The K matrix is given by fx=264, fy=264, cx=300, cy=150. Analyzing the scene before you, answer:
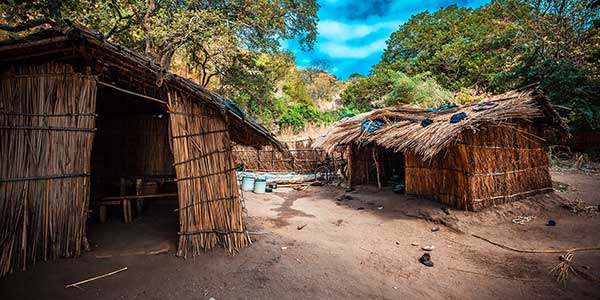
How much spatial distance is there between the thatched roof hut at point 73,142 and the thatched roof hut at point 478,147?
13.1 ft

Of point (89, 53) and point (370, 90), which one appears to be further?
point (370, 90)

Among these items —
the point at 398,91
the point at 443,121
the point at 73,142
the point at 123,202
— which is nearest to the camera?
the point at 73,142

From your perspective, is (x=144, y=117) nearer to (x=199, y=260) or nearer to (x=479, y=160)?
(x=199, y=260)

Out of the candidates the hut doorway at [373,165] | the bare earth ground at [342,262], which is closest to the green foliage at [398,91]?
the hut doorway at [373,165]

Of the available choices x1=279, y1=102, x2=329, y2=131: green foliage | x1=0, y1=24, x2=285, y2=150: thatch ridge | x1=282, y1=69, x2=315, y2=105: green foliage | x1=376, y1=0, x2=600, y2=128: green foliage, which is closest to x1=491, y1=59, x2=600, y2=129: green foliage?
x1=376, y1=0, x2=600, y2=128: green foliage

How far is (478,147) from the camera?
5762 millimetres

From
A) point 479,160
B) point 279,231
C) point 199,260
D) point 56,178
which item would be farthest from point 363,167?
point 56,178

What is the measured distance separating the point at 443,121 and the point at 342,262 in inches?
165

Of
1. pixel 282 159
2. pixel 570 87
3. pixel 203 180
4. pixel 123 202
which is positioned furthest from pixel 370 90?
pixel 123 202

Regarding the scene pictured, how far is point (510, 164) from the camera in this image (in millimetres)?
6230

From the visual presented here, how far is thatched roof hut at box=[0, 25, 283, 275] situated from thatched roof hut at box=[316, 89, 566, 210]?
13.1ft

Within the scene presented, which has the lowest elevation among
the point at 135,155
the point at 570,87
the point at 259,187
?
the point at 259,187

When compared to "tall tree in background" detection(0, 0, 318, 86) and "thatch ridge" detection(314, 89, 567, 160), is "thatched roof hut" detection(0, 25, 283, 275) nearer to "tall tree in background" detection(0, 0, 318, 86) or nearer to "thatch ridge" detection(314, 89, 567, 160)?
"thatch ridge" detection(314, 89, 567, 160)

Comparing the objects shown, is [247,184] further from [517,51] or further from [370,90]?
[370,90]
